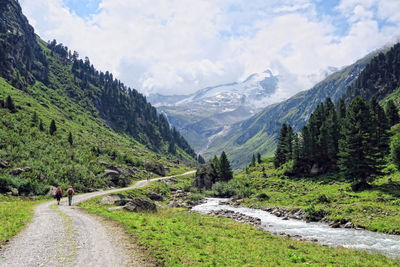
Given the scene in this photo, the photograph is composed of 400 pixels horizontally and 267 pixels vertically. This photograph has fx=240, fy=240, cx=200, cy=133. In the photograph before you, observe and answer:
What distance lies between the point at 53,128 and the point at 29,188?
65.7 metres

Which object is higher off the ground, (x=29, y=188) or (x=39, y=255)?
(x=29, y=188)

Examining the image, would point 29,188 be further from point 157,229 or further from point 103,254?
point 103,254

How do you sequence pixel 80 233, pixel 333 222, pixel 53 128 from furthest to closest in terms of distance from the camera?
pixel 53 128 → pixel 333 222 → pixel 80 233

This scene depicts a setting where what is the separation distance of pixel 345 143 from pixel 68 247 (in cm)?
6154

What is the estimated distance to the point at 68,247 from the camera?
17672mm

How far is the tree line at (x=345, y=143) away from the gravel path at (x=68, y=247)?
55196 mm

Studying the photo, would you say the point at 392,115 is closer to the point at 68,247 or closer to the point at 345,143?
the point at 345,143

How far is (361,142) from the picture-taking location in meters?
55.9

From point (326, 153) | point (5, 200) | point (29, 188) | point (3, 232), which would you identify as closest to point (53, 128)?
point (29, 188)

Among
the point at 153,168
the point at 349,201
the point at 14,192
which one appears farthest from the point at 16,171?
the point at 153,168

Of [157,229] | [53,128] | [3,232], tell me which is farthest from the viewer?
[53,128]

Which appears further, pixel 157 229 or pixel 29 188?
pixel 29 188

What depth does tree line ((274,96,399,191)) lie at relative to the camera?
55.2 m

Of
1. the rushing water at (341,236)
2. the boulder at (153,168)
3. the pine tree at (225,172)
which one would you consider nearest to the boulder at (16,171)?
the rushing water at (341,236)
